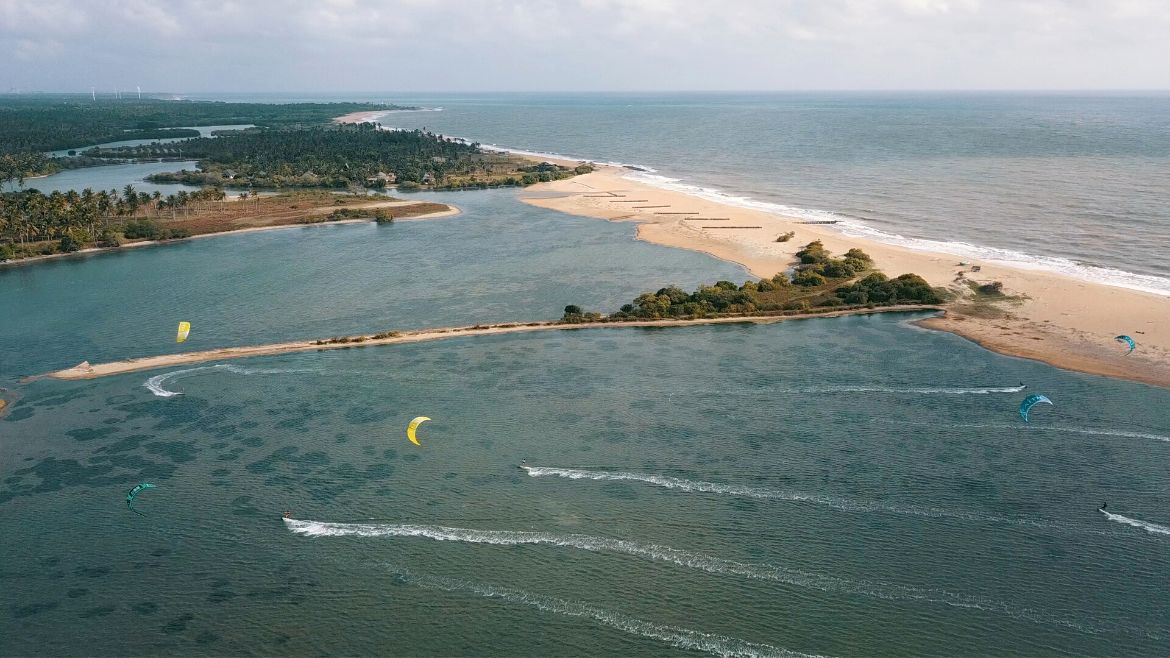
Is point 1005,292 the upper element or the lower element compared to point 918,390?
upper

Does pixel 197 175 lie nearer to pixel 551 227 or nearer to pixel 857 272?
pixel 551 227

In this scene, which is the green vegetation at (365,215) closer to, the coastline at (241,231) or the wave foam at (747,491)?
the coastline at (241,231)

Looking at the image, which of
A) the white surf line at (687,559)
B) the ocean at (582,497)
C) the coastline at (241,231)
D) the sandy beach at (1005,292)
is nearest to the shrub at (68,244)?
the coastline at (241,231)

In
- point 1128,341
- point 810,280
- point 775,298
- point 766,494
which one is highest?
point 810,280

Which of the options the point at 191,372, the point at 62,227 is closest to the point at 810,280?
the point at 191,372

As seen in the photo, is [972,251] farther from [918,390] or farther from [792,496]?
[792,496]

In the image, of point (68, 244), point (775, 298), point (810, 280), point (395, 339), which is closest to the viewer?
point (395, 339)

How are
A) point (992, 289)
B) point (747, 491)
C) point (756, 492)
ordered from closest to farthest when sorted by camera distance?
1. point (756, 492)
2. point (747, 491)
3. point (992, 289)
